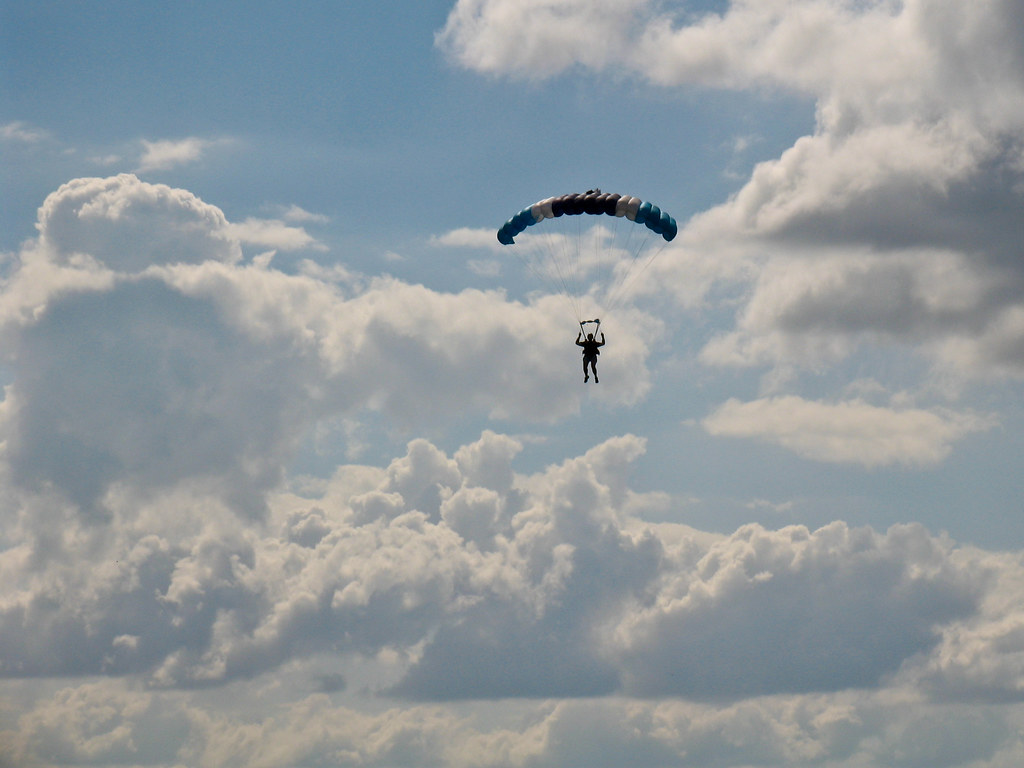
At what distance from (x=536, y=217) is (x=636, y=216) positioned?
28.1ft

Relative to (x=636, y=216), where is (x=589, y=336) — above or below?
below

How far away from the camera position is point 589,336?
427 ft

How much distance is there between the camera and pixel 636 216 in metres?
131

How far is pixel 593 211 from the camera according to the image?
13325 cm

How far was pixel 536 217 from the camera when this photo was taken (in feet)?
443

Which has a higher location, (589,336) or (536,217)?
(536,217)

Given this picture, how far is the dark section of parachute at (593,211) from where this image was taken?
131000 mm

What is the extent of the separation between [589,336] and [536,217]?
455 inches

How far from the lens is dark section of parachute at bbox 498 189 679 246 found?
131 metres

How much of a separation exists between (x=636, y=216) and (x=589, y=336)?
10176mm
